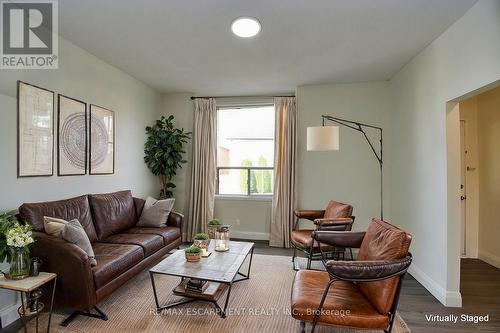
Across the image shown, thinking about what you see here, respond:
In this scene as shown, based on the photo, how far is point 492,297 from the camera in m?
2.62

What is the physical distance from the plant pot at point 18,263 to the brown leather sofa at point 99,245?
0.17 m

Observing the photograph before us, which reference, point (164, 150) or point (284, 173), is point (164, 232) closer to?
point (164, 150)

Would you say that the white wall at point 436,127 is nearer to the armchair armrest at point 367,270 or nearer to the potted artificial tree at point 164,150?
the armchair armrest at point 367,270

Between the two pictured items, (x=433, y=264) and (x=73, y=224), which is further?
(x=433, y=264)

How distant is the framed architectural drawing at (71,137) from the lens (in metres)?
2.83

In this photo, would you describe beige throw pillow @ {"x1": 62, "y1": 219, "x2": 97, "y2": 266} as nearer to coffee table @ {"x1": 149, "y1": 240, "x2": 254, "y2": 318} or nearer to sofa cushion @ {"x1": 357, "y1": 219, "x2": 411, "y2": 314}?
coffee table @ {"x1": 149, "y1": 240, "x2": 254, "y2": 318}

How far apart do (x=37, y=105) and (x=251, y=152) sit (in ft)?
10.5

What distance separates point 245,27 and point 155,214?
2669mm

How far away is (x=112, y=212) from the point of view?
323 centimetres

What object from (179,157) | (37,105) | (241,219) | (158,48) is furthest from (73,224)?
(241,219)

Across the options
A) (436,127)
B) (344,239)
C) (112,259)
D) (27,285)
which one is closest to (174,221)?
(112,259)

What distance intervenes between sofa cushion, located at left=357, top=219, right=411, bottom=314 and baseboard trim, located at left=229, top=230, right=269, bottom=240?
2705 millimetres

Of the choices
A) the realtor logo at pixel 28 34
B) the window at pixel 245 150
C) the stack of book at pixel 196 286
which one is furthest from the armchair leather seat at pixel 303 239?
the realtor logo at pixel 28 34

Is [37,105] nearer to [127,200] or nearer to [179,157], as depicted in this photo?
[127,200]
